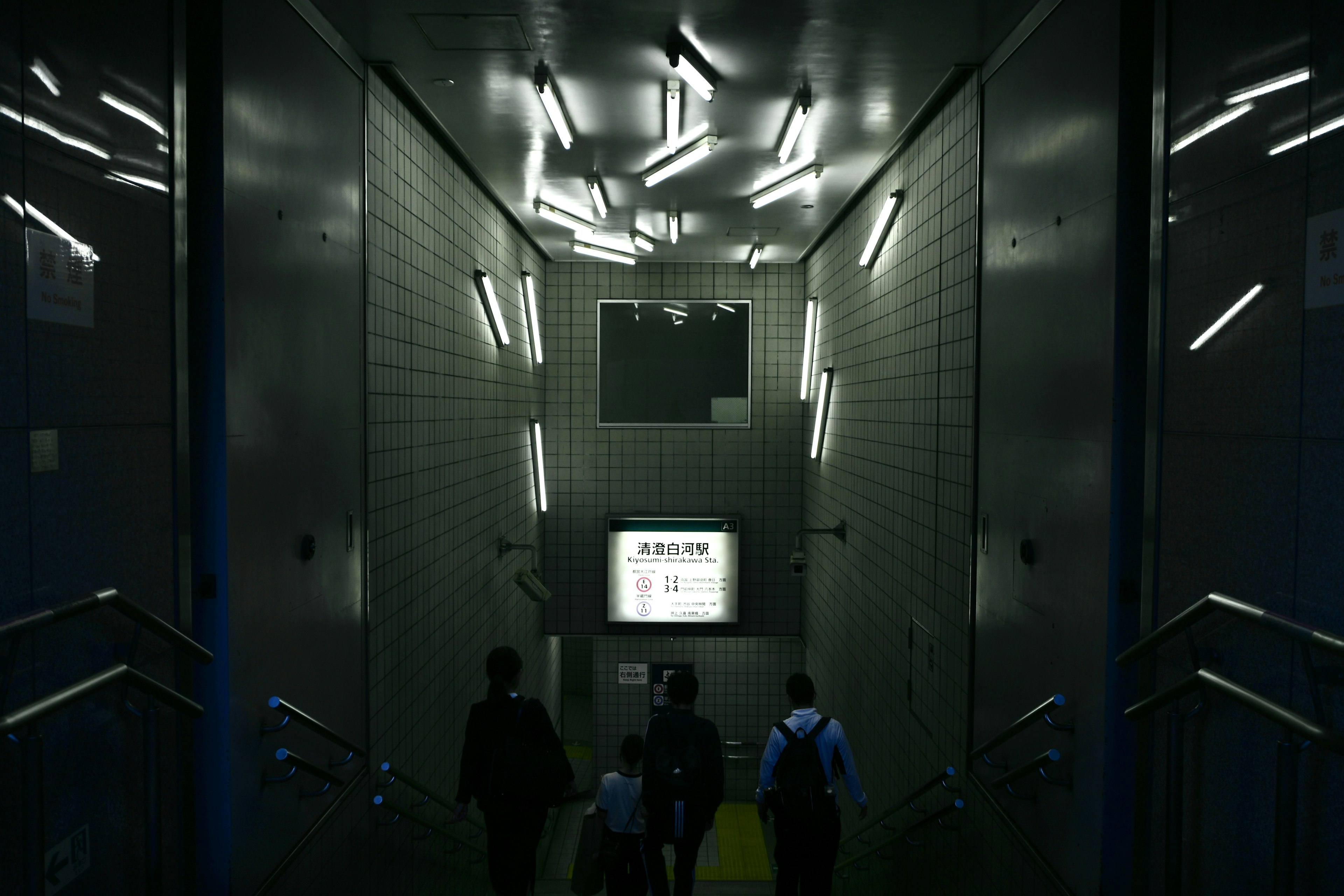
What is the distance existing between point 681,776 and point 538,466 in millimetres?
4630

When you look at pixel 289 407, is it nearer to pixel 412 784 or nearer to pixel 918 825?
pixel 412 784

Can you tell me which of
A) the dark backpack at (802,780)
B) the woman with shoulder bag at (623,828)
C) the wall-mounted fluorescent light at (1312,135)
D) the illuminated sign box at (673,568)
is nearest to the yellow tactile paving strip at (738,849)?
the illuminated sign box at (673,568)

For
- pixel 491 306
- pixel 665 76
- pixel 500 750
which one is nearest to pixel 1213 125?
pixel 665 76

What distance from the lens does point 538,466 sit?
8.00 m

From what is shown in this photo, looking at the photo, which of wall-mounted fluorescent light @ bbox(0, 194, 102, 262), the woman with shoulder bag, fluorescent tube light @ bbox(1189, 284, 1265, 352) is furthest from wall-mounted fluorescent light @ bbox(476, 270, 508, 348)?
fluorescent tube light @ bbox(1189, 284, 1265, 352)

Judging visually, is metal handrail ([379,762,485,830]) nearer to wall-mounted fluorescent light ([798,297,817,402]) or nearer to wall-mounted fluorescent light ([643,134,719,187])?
wall-mounted fluorescent light ([643,134,719,187])

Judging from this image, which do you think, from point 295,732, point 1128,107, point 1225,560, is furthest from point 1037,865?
point 295,732

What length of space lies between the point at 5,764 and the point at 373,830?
7.66 ft

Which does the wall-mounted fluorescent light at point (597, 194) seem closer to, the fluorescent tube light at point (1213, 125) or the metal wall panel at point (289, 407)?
the metal wall panel at point (289, 407)

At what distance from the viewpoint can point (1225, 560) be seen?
1963 millimetres

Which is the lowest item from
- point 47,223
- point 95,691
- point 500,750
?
point 500,750

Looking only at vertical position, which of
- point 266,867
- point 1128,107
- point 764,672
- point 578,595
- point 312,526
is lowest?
point 764,672

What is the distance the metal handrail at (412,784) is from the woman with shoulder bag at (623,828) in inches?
30.3

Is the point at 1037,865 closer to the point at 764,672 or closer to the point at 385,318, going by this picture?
the point at 385,318
